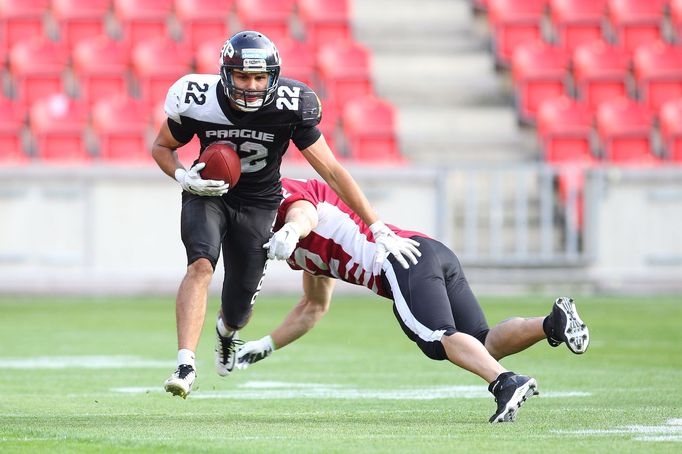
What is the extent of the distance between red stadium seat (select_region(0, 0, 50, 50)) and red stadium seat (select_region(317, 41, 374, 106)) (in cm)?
356

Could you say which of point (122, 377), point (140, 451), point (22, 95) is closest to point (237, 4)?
point (22, 95)

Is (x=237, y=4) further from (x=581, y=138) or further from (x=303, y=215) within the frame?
(x=303, y=215)

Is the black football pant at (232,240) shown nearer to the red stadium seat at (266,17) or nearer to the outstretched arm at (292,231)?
the outstretched arm at (292,231)

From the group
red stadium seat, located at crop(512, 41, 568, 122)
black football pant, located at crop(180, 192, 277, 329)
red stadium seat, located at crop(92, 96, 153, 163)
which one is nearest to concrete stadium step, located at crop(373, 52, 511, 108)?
red stadium seat, located at crop(512, 41, 568, 122)

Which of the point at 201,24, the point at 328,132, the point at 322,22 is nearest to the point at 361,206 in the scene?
the point at 328,132

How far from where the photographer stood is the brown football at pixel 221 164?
6.39m

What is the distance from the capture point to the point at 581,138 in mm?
16844

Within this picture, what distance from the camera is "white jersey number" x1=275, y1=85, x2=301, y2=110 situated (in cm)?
650

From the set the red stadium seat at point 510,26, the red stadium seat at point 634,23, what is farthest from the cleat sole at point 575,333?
the red stadium seat at point 634,23

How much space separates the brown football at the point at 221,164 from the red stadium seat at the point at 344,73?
1080 centimetres

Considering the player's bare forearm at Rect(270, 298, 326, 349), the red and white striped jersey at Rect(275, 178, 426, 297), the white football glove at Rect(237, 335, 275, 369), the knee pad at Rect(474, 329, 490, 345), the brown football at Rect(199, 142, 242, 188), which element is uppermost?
the brown football at Rect(199, 142, 242, 188)

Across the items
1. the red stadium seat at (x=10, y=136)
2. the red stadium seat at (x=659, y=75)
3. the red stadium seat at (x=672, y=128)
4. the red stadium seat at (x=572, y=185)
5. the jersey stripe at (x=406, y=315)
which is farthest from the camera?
the red stadium seat at (x=659, y=75)

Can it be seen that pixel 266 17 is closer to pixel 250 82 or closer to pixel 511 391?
pixel 250 82

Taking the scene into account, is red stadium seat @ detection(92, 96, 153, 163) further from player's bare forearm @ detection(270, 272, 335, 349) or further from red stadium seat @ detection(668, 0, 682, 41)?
player's bare forearm @ detection(270, 272, 335, 349)
